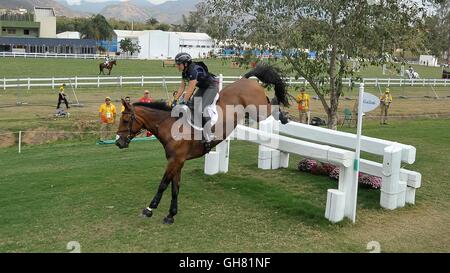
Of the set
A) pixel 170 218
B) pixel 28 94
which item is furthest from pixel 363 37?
pixel 28 94

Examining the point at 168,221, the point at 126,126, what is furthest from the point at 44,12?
the point at 168,221

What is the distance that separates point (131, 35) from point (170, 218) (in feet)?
323

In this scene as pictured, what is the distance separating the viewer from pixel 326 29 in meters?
11.7

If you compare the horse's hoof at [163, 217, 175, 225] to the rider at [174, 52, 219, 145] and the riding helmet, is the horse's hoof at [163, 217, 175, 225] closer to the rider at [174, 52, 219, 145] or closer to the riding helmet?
the rider at [174, 52, 219, 145]

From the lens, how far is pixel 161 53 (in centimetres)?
9919

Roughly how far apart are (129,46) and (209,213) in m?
88.2

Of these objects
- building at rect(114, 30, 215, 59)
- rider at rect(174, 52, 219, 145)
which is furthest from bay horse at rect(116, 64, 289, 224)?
building at rect(114, 30, 215, 59)

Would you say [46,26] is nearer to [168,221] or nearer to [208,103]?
[208,103]

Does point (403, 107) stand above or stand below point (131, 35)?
below

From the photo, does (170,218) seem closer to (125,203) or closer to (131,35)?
(125,203)

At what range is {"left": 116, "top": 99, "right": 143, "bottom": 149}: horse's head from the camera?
7.99m

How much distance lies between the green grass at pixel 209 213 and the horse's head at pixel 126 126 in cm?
128
